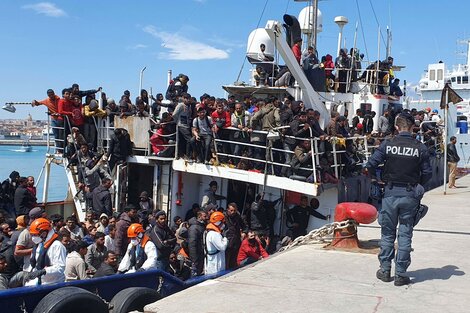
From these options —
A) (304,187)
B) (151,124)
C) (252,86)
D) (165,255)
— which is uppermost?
(252,86)

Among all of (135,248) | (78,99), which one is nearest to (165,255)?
(135,248)

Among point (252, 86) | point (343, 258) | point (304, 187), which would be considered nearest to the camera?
point (343, 258)

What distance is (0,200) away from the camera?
1128 cm

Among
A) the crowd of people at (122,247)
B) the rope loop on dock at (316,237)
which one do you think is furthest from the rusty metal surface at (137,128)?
the rope loop on dock at (316,237)

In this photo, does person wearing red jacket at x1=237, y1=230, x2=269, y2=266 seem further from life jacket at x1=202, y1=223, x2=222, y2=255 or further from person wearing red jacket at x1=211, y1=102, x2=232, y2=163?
person wearing red jacket at x1=211, y1=102, x2=232, y2=163

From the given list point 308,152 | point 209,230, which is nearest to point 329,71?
point 308,152

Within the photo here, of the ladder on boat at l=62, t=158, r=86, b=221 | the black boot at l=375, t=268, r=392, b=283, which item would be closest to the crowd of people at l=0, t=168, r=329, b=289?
the ladder on boat at l=62, t=158, r=86, b=221

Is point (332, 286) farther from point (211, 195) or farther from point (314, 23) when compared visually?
point (314, 23)

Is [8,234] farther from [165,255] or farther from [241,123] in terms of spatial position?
[241,123]

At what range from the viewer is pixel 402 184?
5523 mm

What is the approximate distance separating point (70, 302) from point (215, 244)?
2643mm

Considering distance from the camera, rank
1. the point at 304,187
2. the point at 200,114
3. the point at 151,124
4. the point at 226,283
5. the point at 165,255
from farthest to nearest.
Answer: the point at 151,124
the point at 200,114
the point at 304,187
the point at 165,255
the point at 226,283

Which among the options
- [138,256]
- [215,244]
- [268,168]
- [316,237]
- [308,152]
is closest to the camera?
[138,256]

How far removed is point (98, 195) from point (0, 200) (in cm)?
201
